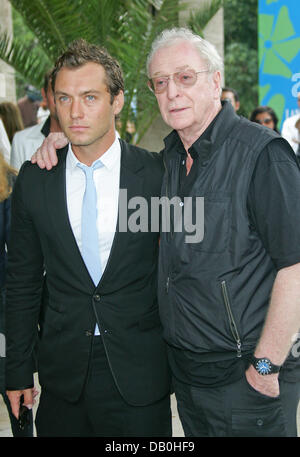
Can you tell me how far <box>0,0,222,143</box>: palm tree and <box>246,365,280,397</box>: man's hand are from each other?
4364mm

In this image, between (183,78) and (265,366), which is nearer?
(265,366)

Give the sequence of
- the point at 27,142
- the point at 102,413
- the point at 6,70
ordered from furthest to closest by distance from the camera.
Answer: the point at 6,70, the point at 27,142, the point at 102,413

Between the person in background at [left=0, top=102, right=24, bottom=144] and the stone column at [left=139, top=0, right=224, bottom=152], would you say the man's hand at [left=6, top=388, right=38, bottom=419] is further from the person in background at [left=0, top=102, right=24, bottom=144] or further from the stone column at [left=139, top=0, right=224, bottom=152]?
the stone column at [left=139, top=0, right=224, bottom=152]

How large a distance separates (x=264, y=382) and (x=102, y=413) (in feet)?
2.19

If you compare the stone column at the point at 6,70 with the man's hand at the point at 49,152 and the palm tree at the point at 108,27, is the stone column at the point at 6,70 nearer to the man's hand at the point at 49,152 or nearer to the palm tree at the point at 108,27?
the palm tree at the point at 108,27

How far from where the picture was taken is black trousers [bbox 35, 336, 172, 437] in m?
2.40

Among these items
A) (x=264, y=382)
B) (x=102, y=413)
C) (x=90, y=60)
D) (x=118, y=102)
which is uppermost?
(x=90, y=60)

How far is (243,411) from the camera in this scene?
7.18ft

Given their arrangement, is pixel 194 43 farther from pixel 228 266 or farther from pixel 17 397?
pixel 17 397

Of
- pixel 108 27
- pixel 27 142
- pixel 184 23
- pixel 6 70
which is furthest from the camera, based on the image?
pixel 6 70

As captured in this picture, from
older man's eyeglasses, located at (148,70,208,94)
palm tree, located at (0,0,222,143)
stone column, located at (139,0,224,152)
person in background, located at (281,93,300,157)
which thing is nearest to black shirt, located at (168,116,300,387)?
older man's eyeglasses, located at (148,70,208,94)

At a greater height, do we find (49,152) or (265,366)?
(49,152)

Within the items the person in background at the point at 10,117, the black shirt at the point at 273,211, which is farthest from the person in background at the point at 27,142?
the black shirt at the point at 273,211

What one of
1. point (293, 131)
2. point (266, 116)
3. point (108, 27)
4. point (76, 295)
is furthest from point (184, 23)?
point (76, 295)
